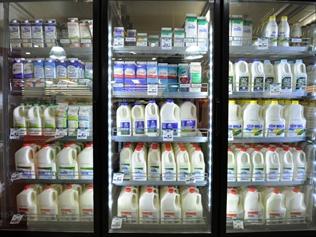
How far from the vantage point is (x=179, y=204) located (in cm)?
199

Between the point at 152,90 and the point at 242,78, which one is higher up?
the point at 242,78

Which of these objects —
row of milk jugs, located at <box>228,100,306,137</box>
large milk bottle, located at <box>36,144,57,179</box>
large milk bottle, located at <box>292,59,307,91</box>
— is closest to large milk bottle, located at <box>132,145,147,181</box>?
large milk bottle, located at <box>36,144,57,179</box>

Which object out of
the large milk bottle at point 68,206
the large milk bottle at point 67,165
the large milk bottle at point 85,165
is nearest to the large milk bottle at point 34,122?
the large milk bottle at point 67,165

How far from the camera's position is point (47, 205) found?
1942 millimetres

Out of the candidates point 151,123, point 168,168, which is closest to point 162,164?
point 168,168

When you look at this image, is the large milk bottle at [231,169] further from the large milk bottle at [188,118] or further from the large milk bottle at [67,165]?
the large milk bottle at [67,165]

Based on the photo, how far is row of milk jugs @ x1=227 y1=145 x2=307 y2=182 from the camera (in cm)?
197

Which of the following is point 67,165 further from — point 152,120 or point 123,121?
point 152,120

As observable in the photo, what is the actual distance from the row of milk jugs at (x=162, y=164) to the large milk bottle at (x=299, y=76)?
35.7 inches

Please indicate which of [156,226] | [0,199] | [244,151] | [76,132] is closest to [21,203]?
[0,199]

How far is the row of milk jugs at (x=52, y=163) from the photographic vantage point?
192 cm

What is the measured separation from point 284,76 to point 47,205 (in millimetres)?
2043

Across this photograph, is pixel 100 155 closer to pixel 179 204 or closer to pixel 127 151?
pixel 127 151

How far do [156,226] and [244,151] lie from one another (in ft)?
2.89
